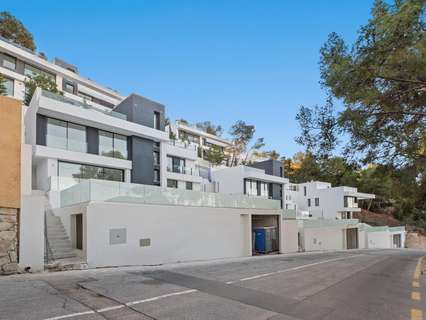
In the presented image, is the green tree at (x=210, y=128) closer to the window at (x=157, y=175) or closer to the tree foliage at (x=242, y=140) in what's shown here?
the tree foliage at (x=242, y=140)

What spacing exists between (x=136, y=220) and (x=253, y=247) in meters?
10.8

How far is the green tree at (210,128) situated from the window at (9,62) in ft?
124

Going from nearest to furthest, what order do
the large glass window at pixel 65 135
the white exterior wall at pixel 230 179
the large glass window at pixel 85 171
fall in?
the large glass window at pixel 65 135
the large glass window at pixel 85 171
the white exterior wall at pixel 230 179

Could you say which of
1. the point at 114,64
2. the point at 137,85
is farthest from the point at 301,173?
the point at 137,85

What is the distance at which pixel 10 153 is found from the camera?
10.9 metres

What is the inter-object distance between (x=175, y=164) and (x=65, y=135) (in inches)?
561

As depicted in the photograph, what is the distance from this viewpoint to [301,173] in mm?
13680

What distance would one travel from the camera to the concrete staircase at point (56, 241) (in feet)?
42.7

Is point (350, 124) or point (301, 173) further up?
point (350, 124)

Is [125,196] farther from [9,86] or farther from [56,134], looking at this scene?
[9,86]

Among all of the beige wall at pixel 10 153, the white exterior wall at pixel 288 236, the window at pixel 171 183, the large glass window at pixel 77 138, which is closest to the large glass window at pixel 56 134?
the large glass window at pixel 77 138

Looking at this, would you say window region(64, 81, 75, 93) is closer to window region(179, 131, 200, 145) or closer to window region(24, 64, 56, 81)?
window region(24, 64, 56, 81)

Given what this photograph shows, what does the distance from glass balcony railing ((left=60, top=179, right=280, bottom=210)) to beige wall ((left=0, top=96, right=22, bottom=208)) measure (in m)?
3.00

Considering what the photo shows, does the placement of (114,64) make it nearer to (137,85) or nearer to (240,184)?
(137,85)
